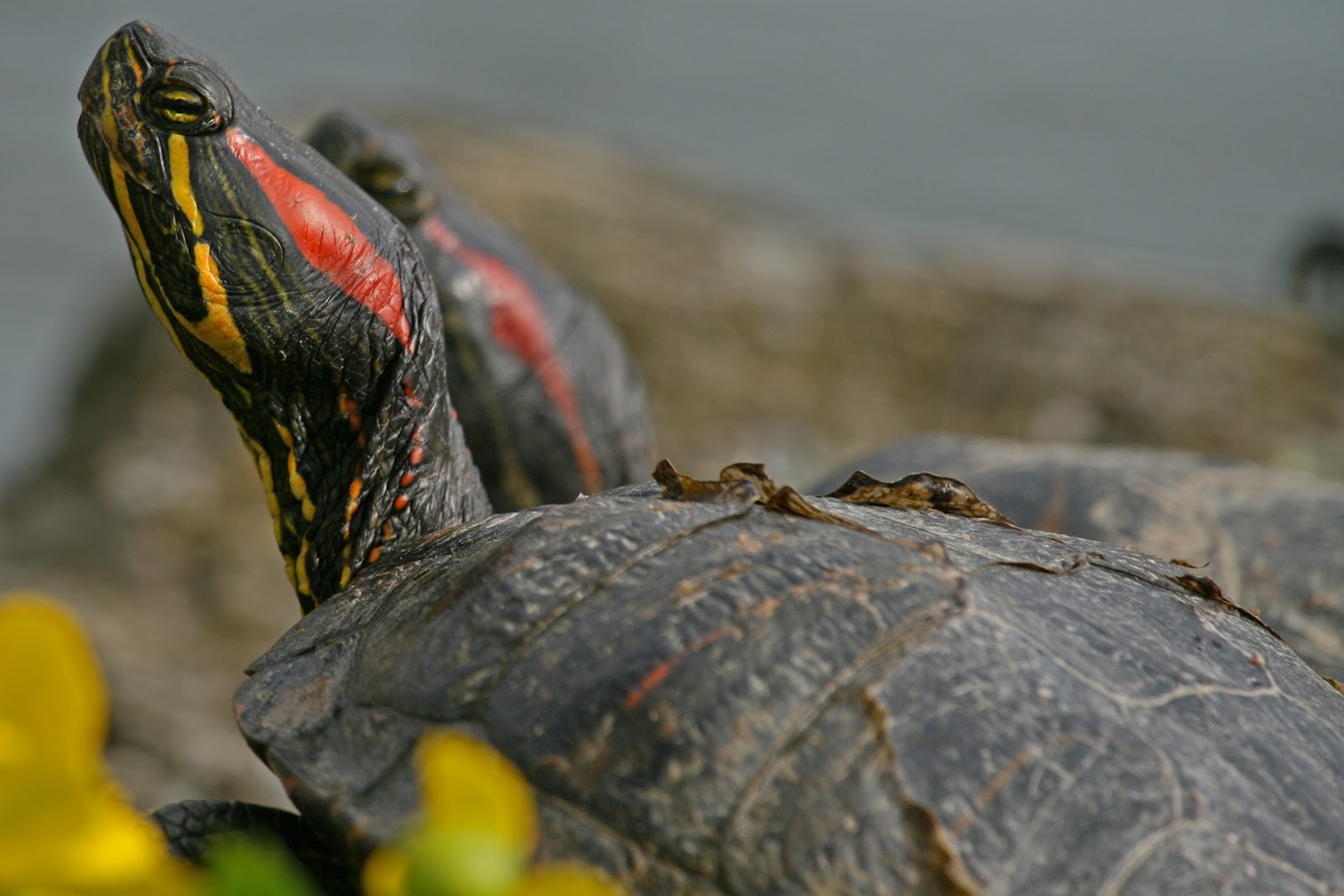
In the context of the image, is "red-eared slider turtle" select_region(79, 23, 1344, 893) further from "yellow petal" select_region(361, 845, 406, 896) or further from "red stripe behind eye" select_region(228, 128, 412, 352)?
"yellow petal" select_region(361, 845, 406, 896)

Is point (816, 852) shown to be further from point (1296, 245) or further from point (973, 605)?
point (1296, 245)

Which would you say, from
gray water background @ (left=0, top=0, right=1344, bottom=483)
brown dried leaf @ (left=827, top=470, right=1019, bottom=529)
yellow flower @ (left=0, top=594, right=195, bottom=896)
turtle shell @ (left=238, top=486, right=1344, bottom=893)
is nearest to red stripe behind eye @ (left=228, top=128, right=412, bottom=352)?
turtle shell @ (left=238, top=486, right=1344, bottom=893)

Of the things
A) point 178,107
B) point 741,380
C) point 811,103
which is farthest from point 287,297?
point 811,103

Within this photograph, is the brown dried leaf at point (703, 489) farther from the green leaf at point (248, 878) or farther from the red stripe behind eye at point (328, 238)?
the green leaf at point (248, 878)

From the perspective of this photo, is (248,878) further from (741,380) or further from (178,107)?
(741,380)

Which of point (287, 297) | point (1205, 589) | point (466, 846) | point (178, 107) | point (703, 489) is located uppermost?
point (178, 107)

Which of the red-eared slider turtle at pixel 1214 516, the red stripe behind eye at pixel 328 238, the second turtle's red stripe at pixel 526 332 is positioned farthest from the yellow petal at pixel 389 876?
the second turtle's red stripe at pixel 526 332

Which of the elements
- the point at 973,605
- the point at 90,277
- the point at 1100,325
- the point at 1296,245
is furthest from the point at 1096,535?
the point at 90,277

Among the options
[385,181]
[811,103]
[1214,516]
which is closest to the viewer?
[1214,516]
